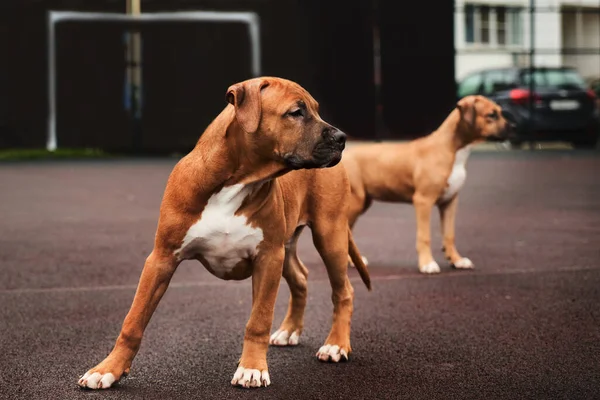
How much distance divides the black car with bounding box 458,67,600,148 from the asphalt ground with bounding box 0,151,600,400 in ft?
35.2

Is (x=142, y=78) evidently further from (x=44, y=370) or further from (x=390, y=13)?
(x=44, y=370)

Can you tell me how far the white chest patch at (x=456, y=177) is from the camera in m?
8.32

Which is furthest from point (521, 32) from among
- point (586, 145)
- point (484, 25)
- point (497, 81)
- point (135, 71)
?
point (135, 71)

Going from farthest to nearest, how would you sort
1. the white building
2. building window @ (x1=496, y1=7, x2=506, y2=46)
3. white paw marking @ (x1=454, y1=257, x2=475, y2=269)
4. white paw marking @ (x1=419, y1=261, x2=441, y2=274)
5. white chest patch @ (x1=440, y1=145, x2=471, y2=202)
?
1. building window @ (x1=496, y1=7, x2=506, y2=46)
2. the white building
3. white chest patch @ (x1=440, y1=145, x2=471, y2=202)
4. white paw marking @ (x1=454, y1=257, x2=475, y2=269)
5. white paw marking @ (x1=419, y1=261, x2=441, y2=274)

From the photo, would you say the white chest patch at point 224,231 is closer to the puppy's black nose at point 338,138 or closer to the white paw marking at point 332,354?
the puppy's black nose at point 338,138

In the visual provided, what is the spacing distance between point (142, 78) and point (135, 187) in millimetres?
8331

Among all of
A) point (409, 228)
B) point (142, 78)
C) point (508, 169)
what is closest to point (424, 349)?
point (409, 228)

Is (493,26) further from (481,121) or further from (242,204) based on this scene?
(242,204)

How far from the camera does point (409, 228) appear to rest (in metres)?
11.0

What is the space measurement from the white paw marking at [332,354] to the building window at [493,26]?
23.5 m

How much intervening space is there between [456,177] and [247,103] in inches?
167

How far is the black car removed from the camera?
22.5 metres

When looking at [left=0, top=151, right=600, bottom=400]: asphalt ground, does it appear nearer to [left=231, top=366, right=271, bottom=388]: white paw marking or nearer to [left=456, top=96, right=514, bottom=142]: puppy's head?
[left=231, top=366, right=271, bottom=388]: white paw marking


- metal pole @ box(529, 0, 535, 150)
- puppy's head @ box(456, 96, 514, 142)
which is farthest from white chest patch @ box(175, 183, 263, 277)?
metal pole @ box(529, 0, 535, 150)
